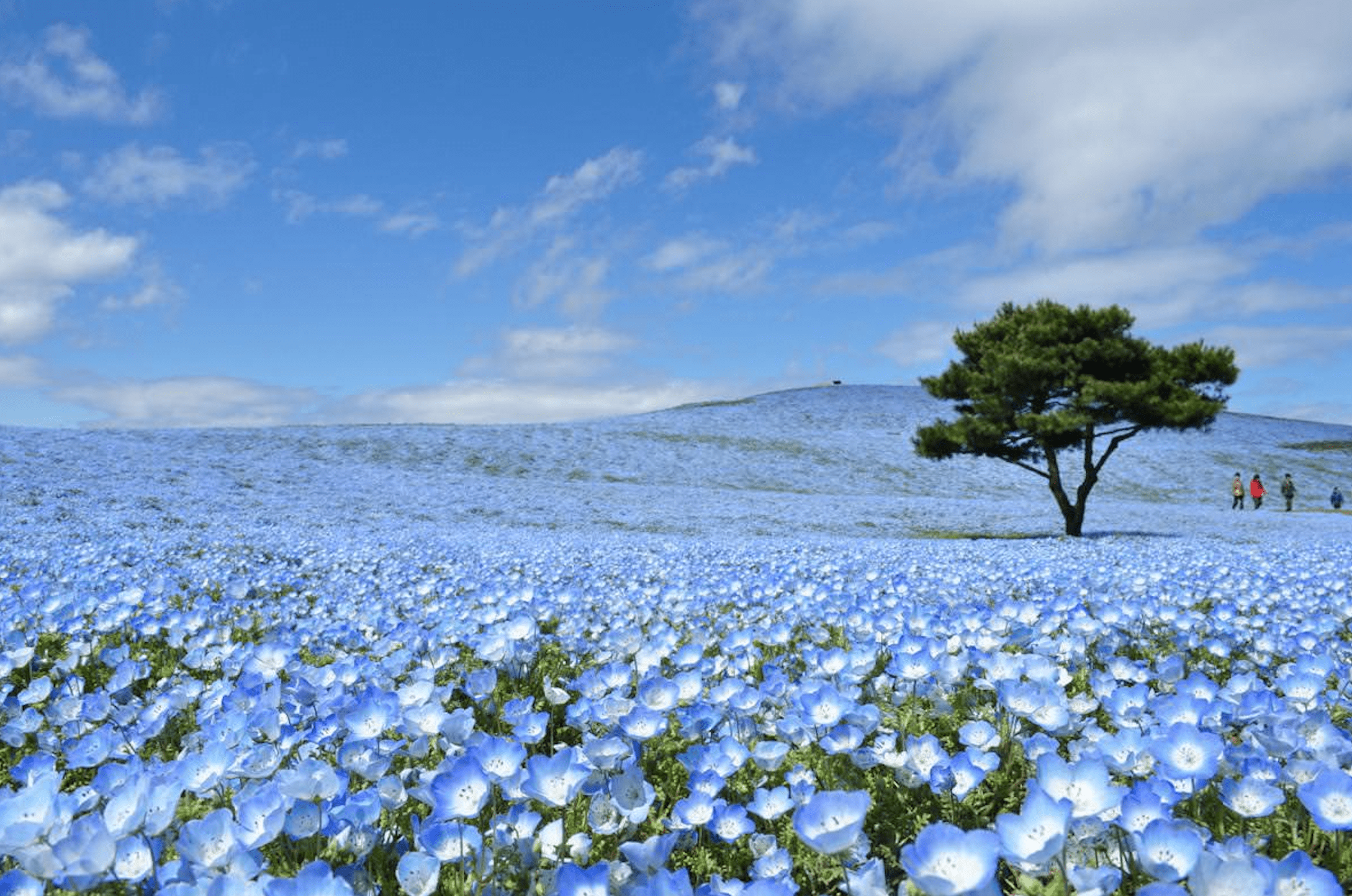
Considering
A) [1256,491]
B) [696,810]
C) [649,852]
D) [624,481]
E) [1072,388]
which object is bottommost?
[696,810]

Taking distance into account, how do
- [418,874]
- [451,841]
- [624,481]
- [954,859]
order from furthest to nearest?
[624,481] < [451,841] < [418,874] < [954,859]

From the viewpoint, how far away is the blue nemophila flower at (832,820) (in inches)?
65.5

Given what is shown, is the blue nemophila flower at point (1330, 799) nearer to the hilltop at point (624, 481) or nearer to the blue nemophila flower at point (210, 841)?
the blue nemophila flower at point (210, 841)

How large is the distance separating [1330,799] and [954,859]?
3.48ft

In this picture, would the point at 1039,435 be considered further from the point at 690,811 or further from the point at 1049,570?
the point at 690,811

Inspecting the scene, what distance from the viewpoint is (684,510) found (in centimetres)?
2578

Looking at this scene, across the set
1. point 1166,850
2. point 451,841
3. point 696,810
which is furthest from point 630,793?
point 1166,850

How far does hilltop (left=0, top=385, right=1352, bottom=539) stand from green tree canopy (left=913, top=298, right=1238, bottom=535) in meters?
2.93

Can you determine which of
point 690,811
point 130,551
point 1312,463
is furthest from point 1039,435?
point 1312,463

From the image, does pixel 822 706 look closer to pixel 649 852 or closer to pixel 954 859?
pixel 649 852

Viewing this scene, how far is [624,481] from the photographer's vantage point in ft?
116

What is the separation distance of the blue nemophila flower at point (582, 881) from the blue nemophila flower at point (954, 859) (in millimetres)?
617

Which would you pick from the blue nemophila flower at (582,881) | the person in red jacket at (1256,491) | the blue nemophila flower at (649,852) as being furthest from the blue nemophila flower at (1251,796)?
the person in red jacket at (1256,491)

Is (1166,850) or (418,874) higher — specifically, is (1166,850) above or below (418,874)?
above
